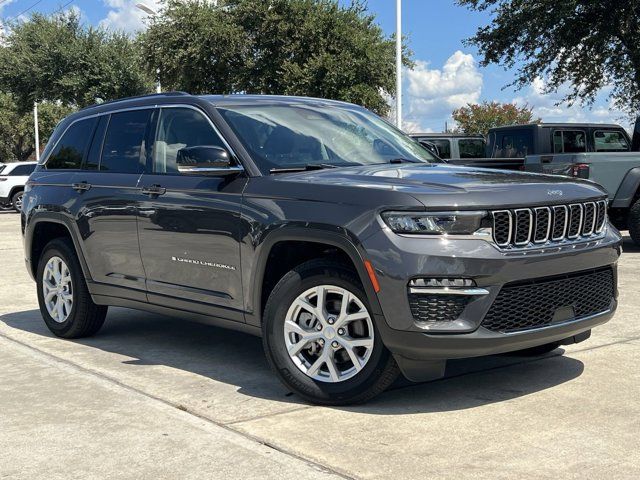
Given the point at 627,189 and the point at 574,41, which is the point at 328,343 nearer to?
the point at 627,189

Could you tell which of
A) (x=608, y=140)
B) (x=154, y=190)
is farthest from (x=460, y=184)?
(x=608, y=140)

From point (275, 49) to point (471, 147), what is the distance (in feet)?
32.8

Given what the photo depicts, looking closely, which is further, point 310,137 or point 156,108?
point 156,108

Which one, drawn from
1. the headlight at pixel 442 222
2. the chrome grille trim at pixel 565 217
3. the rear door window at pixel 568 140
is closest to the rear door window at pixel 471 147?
the rear door window at pixel 568 140

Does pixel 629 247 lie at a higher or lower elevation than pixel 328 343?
lower

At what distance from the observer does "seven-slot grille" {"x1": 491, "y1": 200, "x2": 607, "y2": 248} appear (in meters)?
4.41

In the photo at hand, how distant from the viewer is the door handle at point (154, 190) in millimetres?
5715

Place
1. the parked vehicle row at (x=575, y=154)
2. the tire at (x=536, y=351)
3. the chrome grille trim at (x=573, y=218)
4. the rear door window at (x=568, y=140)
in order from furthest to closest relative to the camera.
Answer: the rear door window at (x=568, y=140)
the parked vehicle row at (x=575, y=154)
the tire at (x=536, y=351)
the chrome grille trim at (x=573, y=218)

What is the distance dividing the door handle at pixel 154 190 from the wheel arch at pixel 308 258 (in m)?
1.09

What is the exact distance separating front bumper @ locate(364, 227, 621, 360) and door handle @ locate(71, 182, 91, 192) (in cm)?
294

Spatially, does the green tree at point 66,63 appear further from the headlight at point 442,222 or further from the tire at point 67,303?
the headlight at point 442,222

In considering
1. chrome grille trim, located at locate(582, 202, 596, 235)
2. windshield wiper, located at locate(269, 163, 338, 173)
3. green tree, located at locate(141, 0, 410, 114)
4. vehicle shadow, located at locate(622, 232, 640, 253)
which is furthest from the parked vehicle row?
green tree, located at locate(141, 0, 410, 114)

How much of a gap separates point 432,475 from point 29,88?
3550 centimetres

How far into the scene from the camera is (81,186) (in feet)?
21.4
